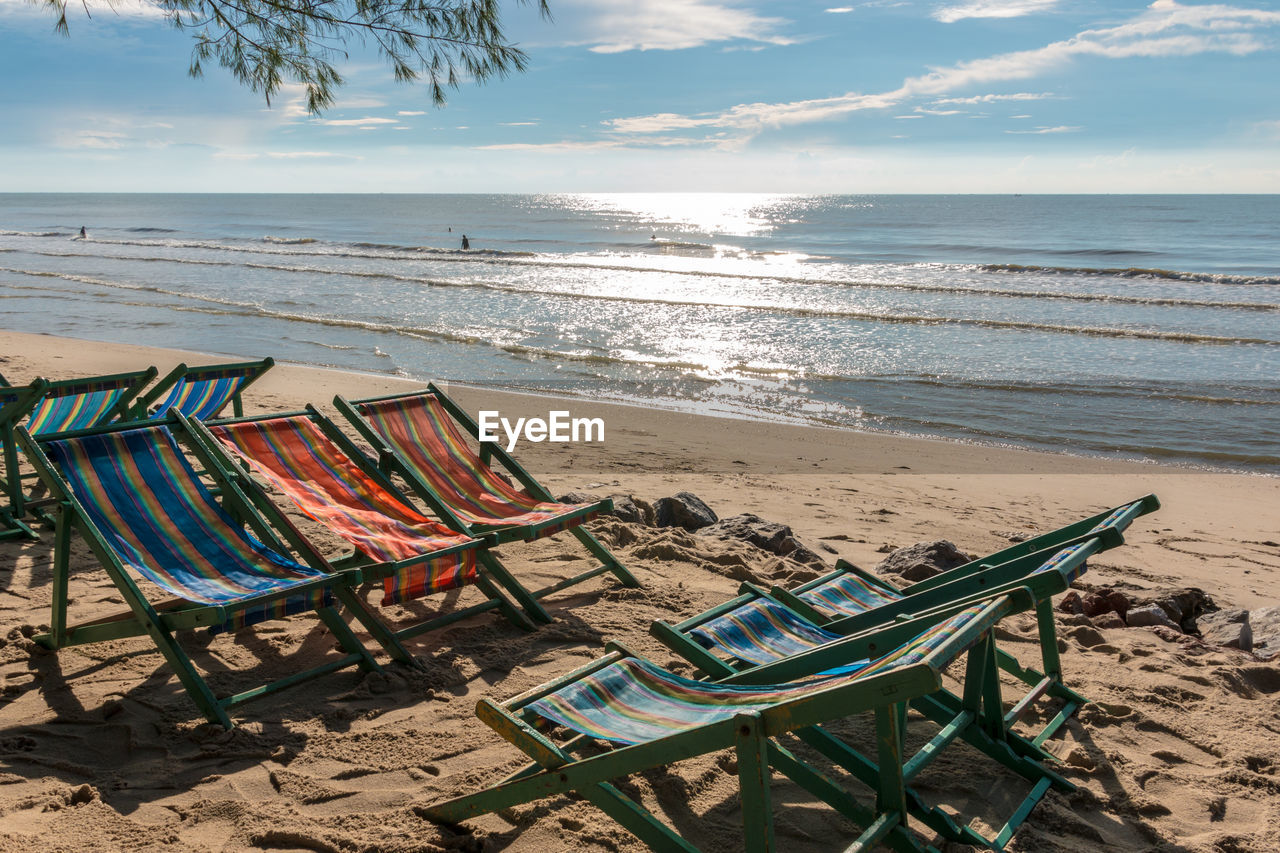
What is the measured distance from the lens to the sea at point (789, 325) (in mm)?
9852

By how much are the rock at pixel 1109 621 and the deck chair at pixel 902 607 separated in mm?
818

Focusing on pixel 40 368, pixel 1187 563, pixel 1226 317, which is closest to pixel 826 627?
pixel 1187 563

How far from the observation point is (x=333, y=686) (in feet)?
10.2

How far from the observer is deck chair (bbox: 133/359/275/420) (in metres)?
4.70

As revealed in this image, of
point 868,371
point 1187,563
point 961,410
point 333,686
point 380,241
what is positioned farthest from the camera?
point 380,241

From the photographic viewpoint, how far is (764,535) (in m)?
4.82

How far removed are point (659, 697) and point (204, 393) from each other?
3689mm

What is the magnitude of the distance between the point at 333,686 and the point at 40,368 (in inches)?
353

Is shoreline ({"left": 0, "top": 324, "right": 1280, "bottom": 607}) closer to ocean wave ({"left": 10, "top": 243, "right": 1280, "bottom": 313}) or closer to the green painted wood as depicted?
the green painted wood

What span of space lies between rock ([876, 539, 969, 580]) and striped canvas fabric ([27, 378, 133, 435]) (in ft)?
12.4

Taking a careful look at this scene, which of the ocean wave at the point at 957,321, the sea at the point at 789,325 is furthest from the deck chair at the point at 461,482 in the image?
the ocean wave at the point at 957,321

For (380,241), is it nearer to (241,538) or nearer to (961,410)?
(961,410)

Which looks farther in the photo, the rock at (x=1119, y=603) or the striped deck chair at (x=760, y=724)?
the rock at (x=1119, y=603)

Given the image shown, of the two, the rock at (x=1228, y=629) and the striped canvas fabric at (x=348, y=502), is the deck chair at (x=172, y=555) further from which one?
the rock at (x=1228, y=629)
